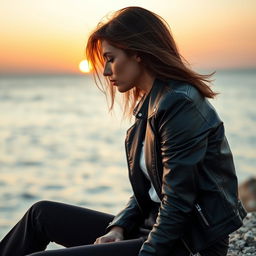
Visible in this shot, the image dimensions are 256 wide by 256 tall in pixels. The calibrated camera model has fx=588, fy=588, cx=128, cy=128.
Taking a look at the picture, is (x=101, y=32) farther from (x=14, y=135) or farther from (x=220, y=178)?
(x=14, y=135)

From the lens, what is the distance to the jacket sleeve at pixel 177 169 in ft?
9.44

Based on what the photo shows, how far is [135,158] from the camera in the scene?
3252 millimetres

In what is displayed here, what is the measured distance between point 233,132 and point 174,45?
80.9 feet

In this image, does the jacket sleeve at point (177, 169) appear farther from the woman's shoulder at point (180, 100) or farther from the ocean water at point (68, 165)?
the ocean water at point (68, 165)

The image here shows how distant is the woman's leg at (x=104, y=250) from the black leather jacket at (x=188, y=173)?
0.33ft

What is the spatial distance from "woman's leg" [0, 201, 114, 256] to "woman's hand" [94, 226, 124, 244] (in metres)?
0.13

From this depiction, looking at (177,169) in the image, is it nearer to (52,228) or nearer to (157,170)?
(157,170)

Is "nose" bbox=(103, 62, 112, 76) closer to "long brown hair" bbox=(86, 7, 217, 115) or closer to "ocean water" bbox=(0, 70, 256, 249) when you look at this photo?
"long brown hair" bbox=(86, 7, 217, 115)

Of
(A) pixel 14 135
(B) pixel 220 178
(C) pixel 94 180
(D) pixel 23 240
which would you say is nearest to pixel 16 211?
(C) pixel 94 180

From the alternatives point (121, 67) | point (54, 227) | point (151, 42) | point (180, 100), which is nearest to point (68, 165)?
point (54, 227)

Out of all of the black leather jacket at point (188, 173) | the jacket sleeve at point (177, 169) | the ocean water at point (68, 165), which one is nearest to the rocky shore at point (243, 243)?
the ocean water at point (68, 165)

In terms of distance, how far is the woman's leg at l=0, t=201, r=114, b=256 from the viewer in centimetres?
352

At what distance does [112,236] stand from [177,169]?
2.51 ft

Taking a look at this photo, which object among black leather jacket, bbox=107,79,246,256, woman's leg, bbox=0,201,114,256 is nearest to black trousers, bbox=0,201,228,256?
woman's leg, bbox=0,201,114,256
